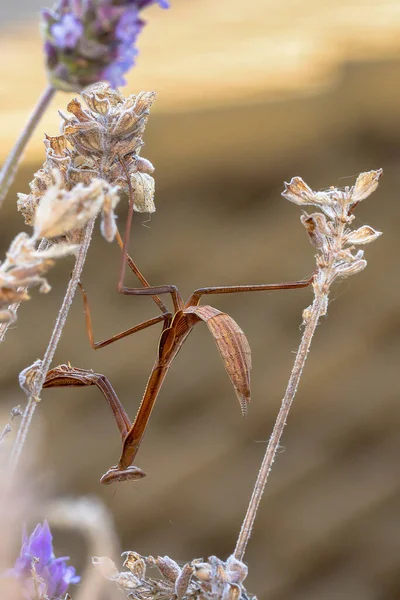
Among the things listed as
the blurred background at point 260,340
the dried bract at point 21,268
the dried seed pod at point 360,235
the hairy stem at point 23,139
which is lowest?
the blurred background at point 260,340

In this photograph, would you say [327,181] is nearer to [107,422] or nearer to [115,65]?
[107,422]

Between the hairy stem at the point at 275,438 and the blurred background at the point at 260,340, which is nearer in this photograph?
the hairy stem at the point at 275,438

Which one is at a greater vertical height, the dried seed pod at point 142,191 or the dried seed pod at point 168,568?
the dried seed pod at point 142,191

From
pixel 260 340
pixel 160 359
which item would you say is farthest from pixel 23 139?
pixel 260 340

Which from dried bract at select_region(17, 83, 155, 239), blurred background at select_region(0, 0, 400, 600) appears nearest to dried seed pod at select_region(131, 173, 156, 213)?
dried bract at select_region(17, 83, 155, 239)

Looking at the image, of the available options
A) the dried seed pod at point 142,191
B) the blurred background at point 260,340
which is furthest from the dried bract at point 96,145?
the blurred background at point 260,340

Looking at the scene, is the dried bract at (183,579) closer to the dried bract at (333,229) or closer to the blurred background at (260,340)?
the dried bract at (333,229)
